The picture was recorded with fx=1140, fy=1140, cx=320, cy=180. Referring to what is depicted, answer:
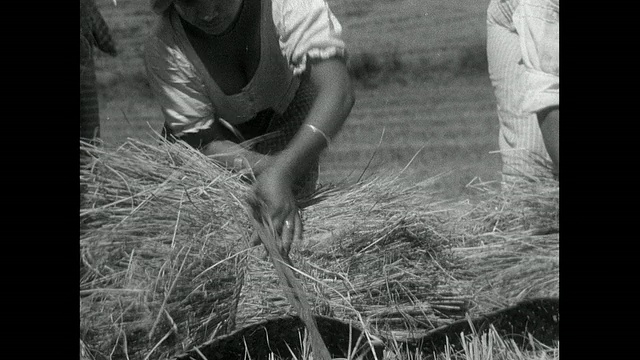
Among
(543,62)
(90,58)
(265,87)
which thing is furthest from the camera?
(90,58)

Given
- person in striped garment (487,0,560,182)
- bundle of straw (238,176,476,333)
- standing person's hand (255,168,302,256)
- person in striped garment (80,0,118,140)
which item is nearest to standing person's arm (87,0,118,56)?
person in striped garment (80,0,118,140)

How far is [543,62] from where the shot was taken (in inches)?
98.7

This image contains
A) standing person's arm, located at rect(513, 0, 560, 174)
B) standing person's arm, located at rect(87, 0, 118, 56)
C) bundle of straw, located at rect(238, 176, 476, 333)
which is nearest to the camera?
standing person's arm, located at rect(513, 0, 560, 174)

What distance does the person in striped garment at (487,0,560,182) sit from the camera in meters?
2.51

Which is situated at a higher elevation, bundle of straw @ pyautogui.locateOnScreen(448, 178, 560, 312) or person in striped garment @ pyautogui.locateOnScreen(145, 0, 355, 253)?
person in striped garment @ pyautogui.locateOnScreen(145, 0, 355, 253)

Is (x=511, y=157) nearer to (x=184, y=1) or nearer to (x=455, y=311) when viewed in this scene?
(x=455, y=311)

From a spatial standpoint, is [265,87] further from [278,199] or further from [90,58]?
[90,58]

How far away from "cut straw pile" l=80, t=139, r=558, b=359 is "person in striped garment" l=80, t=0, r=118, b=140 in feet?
0.37

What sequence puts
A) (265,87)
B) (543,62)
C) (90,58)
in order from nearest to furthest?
(543,62)
(265,87)
(90,58)

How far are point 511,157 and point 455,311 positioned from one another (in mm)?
376

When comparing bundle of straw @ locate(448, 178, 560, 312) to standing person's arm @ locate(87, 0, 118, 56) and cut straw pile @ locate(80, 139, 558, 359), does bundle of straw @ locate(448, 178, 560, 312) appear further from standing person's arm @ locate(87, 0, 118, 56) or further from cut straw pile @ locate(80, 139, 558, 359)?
standing person's arm @ locate(87, 0, 118, 56)

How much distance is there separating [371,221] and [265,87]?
40 centimetres

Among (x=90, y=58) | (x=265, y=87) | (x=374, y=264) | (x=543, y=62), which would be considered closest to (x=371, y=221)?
(x=374, y=264)

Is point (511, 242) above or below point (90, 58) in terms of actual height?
below
